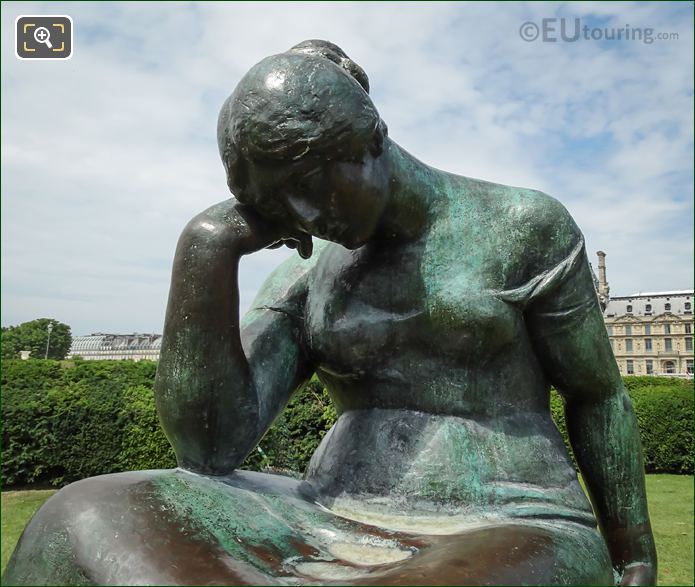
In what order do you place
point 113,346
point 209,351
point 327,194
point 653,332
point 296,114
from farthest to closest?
point 113,346 → point 653,332 → point 209,351 → point 327,194 → point 296,114

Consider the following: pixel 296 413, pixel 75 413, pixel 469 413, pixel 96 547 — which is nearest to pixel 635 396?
pixel 296 413

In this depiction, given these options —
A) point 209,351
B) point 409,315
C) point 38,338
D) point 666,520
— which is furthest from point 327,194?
point 38,338

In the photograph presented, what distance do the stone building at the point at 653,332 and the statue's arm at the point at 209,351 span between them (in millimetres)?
66411

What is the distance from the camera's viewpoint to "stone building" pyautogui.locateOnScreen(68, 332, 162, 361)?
7544 centimetres

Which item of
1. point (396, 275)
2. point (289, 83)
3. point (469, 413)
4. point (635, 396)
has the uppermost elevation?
Answer: point (289, 83)

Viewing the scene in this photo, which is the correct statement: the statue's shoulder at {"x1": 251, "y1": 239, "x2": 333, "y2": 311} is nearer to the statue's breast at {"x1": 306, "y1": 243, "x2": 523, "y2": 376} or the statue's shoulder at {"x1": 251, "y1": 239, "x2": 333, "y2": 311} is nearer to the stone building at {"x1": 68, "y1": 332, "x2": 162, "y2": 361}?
the statue's breast at {"x1": 306, "y1": 243, "x2": 523, "y2": 376}

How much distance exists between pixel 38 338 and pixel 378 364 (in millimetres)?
73632

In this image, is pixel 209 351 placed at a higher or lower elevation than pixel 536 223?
lower

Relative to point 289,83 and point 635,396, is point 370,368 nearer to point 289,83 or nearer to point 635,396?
point 289,83

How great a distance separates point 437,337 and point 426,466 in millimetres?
386

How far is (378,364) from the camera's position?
2062 mm

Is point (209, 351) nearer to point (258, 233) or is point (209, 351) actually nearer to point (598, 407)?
point (258, 233)

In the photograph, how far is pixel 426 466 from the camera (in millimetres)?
1931

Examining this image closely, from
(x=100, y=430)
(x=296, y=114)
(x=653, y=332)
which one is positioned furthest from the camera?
(x=653, y=332)
